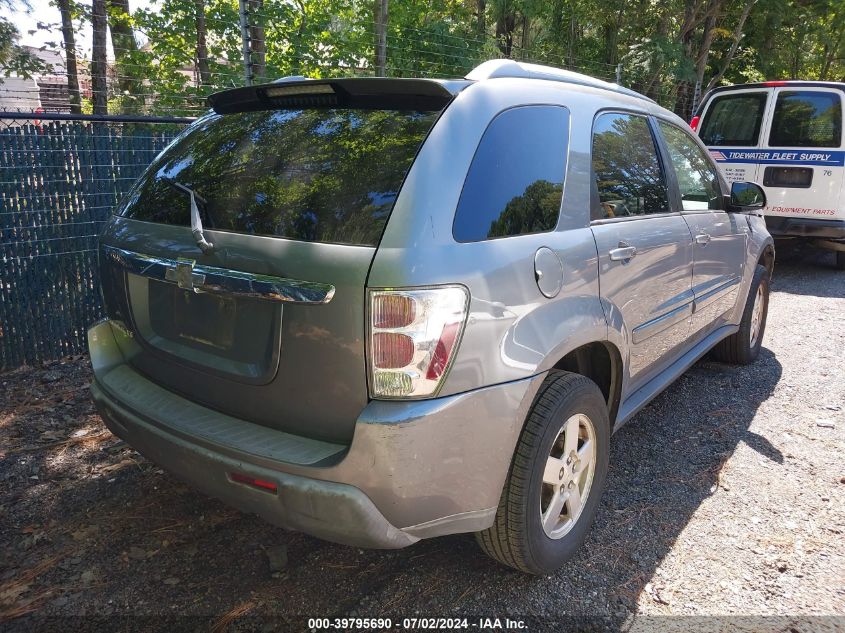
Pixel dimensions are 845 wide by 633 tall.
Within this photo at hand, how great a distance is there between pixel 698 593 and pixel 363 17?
13000 millimetres

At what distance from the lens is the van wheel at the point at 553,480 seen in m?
2.26

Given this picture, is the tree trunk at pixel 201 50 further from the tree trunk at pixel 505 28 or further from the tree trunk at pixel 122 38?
the tree trunk at pixel 505 28

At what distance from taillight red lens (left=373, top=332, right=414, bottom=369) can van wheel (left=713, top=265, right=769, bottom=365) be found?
367cm

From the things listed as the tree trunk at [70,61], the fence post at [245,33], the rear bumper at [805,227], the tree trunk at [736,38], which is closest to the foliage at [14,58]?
the tree trunk at [70,61]

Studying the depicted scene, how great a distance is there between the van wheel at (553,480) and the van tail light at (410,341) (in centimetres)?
53

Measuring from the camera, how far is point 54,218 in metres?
4.64

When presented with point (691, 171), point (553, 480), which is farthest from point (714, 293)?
point (553, 480)

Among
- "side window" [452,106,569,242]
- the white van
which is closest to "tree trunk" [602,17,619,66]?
the white van

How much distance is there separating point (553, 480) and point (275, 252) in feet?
4.33

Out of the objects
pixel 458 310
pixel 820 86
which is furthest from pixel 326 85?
pixel 820 86

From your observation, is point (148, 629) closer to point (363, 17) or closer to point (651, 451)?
point (651, 451)

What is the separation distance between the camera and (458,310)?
196 centimetres

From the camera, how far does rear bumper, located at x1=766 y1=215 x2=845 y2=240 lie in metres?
7.80

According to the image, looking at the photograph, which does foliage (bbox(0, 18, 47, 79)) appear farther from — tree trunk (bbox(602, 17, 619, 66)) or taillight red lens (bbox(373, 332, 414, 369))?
tree trunk (bbox(602, 17, 619, 66))
